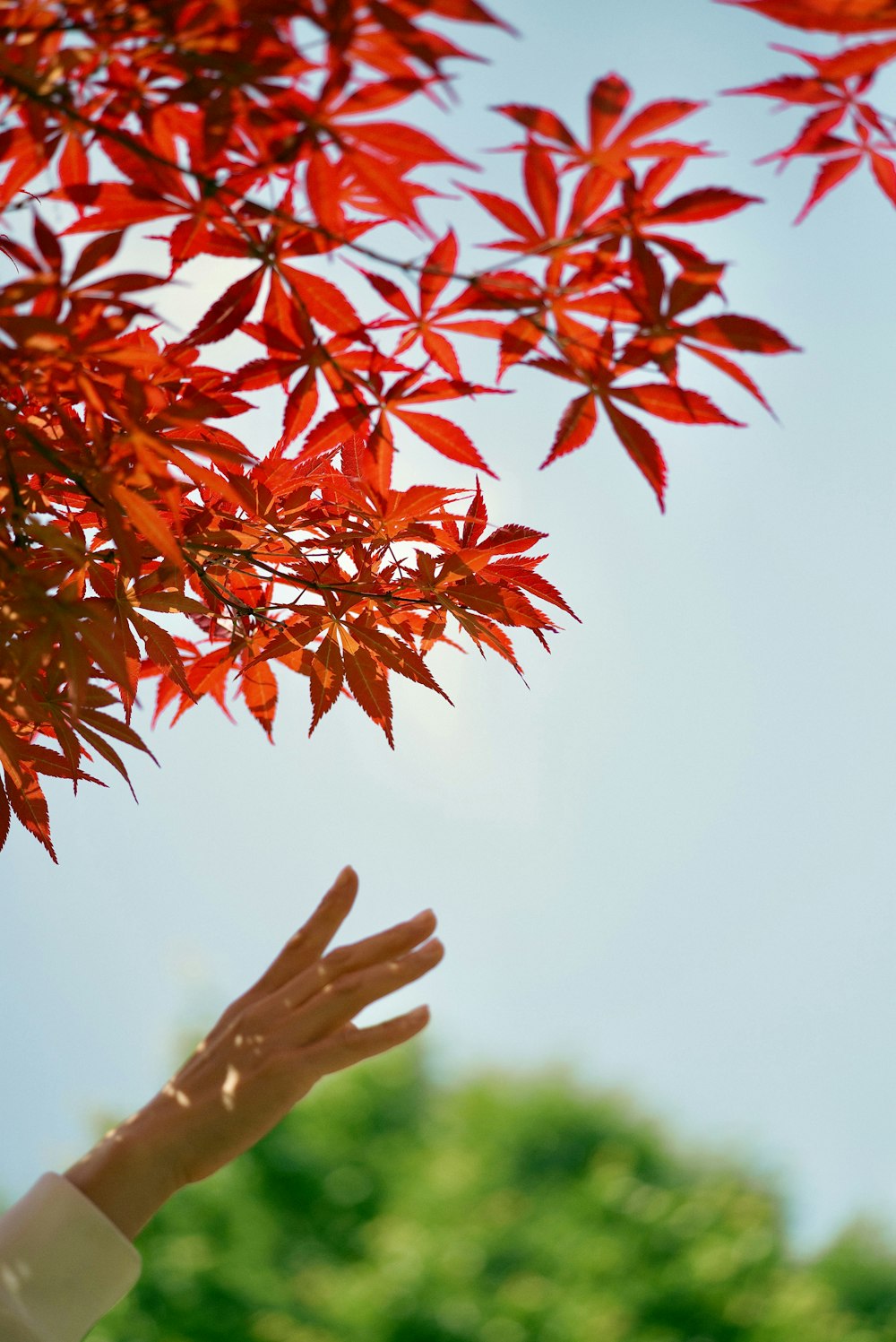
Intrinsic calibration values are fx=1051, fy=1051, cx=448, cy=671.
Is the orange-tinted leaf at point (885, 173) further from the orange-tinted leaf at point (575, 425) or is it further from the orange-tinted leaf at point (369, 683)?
the orange-tinted leaf at point (369, 683)

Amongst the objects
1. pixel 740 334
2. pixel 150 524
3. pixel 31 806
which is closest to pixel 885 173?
pixel 740 334

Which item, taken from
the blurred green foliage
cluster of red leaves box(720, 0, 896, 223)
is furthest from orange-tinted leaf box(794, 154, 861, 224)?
the blurred green foliage

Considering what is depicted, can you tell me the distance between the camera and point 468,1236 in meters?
5.90

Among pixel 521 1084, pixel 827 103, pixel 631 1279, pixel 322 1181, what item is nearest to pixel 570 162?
pixel 827 103

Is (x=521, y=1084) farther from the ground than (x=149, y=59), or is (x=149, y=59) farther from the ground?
(x=149, y=59)

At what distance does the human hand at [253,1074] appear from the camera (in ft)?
2.31

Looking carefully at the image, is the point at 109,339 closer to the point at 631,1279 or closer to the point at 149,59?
the point at 149,59

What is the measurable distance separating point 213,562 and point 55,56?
42cm

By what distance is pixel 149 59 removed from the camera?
544mm

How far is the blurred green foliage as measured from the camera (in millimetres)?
5395

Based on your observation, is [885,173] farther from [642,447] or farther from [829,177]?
[642,447]

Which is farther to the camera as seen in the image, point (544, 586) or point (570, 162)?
point (544, 586)

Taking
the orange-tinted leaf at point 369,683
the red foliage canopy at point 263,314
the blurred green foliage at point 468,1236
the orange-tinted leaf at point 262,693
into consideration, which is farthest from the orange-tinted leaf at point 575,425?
the blurred green foliage at point 468,1236

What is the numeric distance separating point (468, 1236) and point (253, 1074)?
5959 mm
